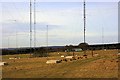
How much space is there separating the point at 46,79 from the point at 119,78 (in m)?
4.64

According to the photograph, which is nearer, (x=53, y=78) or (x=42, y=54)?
(x=53, y=78)

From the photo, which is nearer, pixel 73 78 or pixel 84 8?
pixel 73 78

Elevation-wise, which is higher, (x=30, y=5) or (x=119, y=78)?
(x=30, y=5)

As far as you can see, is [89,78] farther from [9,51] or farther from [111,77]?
[9,51]

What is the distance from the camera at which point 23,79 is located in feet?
77.8

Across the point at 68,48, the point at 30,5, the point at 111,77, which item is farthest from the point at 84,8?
the point at 68,48

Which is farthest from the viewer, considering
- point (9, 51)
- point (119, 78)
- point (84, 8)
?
point (9, 51)

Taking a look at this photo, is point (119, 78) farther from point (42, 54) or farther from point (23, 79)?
point (42, 54)

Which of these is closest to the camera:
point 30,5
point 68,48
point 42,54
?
point 30,5

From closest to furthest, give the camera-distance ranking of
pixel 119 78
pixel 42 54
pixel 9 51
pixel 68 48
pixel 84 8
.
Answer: pixel 119 78, pixel 84 8, pixel 42 54, pixel 68 48, pixel 9 51

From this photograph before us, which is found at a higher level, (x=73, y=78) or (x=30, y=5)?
(x=30, y=5)

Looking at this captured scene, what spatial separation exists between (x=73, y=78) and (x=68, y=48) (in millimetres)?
81422

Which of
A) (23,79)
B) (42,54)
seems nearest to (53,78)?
(23,79)

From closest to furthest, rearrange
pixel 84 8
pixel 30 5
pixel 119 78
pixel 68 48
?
pixel 119 78 < pixel 84 8 < pixel 30 5 < pixel 68 48
